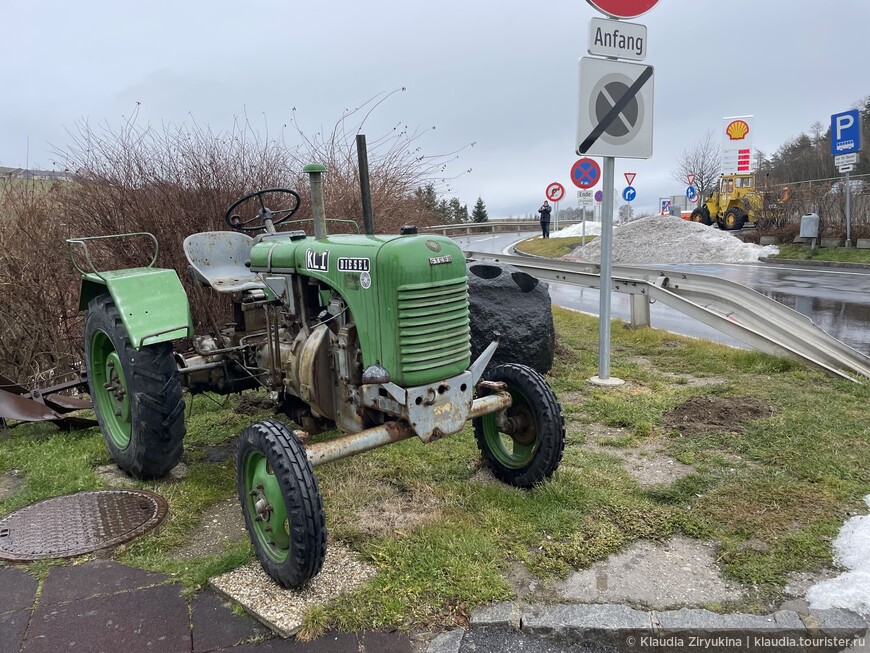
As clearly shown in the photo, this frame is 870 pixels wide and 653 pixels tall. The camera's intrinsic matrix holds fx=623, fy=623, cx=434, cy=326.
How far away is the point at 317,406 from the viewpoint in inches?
129

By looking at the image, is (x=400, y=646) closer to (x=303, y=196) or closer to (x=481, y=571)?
(x=481, y=571)

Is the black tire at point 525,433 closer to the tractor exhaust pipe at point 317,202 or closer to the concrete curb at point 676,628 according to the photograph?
the concrete curb at point 676,628

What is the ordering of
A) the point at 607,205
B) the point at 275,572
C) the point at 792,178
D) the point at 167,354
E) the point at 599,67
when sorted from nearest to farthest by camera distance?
1. the point at 275,572
2. the point at 167,354
3. the point at 599,67
4. the point at 607,205
5. the point at 792,178

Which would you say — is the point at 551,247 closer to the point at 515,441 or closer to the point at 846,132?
the point at 846,132

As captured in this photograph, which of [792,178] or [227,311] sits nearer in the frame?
[227,311]

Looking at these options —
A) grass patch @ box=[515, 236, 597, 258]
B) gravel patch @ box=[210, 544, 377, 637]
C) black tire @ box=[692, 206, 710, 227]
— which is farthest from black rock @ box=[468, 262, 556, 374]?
black tire @ box=[692, 206, 710, 227]

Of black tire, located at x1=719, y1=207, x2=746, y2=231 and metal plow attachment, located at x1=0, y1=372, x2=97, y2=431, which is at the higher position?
black tire, located at x1=719, y1=207, x2=746, y2=231

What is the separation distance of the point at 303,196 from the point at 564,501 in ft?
17.9

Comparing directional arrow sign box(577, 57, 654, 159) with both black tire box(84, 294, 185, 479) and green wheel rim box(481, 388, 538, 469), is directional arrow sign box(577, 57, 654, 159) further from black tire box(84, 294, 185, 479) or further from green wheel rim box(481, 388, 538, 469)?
black tire box(84, 294, 185, 479)

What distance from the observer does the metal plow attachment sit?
4602 mm

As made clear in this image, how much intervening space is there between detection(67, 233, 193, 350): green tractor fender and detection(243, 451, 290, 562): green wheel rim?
4.02 ft

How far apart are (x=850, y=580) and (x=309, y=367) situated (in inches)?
101

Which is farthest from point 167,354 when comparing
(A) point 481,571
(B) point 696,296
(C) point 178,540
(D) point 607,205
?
(B) point 696,296

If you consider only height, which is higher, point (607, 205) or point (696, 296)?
point (607, 205)
